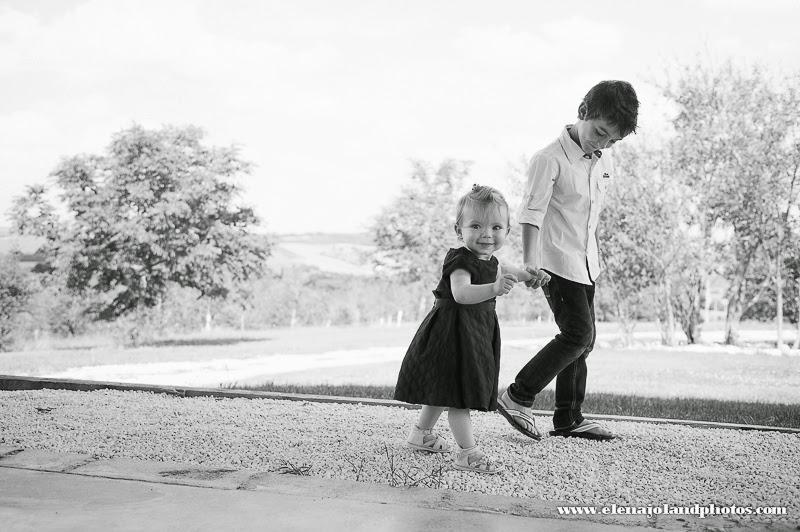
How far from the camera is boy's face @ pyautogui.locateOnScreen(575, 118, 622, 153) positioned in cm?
383

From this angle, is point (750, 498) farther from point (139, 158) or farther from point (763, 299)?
point (139, 158)

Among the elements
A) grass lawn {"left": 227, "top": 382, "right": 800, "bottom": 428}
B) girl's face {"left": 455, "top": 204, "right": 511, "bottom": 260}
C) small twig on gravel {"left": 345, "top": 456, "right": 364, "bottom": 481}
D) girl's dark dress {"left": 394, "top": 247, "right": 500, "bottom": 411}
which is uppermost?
girl's face {"left": 455, "top": 204, "right": 511, "bottom": 260}

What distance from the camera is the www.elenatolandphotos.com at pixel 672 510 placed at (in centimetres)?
252

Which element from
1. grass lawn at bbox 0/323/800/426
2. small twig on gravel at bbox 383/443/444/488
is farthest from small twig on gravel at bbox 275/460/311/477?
grass lawn at bbox 0/323/800/426

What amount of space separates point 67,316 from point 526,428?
4218 centimetres

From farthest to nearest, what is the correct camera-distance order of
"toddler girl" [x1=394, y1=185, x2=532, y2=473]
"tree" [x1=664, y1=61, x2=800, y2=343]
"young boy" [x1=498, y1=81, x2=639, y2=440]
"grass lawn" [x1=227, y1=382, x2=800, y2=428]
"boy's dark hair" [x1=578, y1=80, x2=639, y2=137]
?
"tree" [x1=664, y1=61, x2=800, y2=343]
"grass lawn" [x1=227, y1=382, x2=800, y2=428]
"young boy" [x1=498, y1=81, x2=639, y2=440]
"boy's dark hair" [x1=578, y1=80, x2=639, y2=137]
"toddler girl" [x1=394, y1=185, x2=532, y2=473]

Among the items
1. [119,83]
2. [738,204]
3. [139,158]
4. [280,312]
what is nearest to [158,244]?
[139,158]

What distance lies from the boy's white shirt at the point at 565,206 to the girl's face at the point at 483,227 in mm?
539

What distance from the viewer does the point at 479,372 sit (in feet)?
10.9

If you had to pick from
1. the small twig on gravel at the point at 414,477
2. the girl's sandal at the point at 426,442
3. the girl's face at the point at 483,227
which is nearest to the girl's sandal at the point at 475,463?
the small twig on gravel at the point at 414,477

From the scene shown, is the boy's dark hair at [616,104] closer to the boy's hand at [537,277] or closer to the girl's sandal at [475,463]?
the boy's hand at [537,277]

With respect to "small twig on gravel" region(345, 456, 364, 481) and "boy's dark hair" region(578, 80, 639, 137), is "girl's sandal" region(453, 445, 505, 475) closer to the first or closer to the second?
"small twig on gravel" region(345, 456, 364, 481)

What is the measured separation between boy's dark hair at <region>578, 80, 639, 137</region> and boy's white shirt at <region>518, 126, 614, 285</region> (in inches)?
11.8

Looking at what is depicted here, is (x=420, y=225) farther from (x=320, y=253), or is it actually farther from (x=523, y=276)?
(x=320, y=253)
